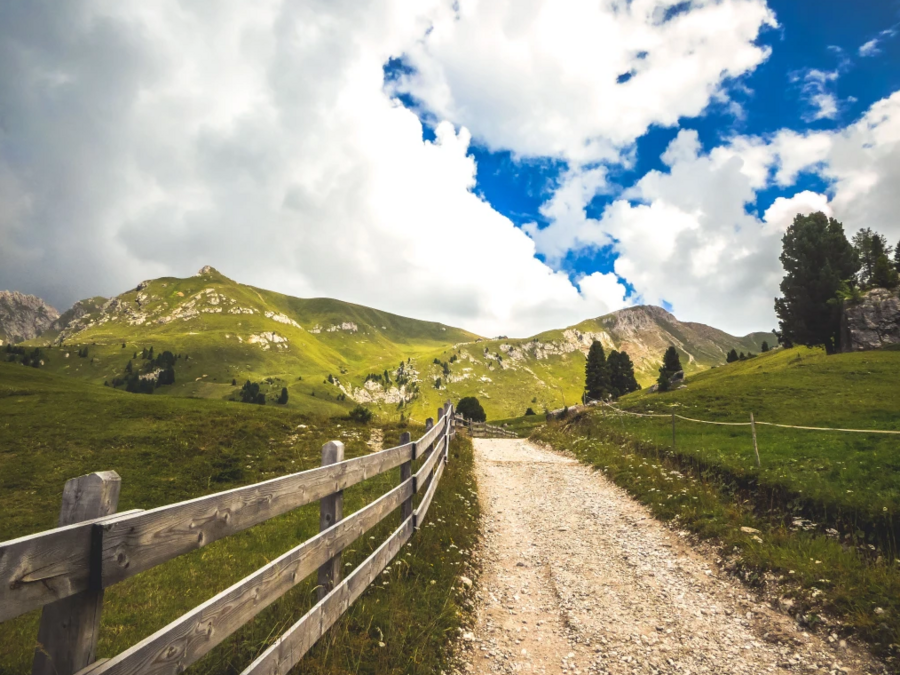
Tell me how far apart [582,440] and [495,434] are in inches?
1021

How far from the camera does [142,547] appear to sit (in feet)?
8.70

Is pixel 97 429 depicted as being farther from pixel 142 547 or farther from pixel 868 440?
pixel 868 440

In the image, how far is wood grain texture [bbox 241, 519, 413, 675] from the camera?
3.75m

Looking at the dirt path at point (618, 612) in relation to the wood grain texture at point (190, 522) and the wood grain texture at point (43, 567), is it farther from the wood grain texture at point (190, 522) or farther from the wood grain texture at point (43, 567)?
the wood grain texture at point (43, 567)

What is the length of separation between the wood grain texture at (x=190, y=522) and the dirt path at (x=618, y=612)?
12.0ft

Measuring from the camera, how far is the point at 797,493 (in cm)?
1095

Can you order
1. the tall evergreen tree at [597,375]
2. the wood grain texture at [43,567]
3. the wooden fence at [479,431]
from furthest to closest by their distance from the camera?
1. the tall evergreen tree at [597,375]
2. the wooden fence at [479,431]
3. the wood grain texture at [43,567]

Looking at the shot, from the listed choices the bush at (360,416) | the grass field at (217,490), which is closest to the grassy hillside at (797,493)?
the grass field at (217,490)

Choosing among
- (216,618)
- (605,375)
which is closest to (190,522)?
(216,618)

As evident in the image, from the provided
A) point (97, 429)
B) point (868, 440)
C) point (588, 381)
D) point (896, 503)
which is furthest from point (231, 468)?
point (588, 381)

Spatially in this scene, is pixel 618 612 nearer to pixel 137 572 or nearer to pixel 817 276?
pixel 137 572

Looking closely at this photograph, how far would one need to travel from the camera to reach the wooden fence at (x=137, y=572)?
208cm

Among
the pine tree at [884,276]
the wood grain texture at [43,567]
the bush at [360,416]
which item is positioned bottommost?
the bush at [360,416]

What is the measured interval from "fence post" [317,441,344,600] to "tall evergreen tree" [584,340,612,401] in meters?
96.9
